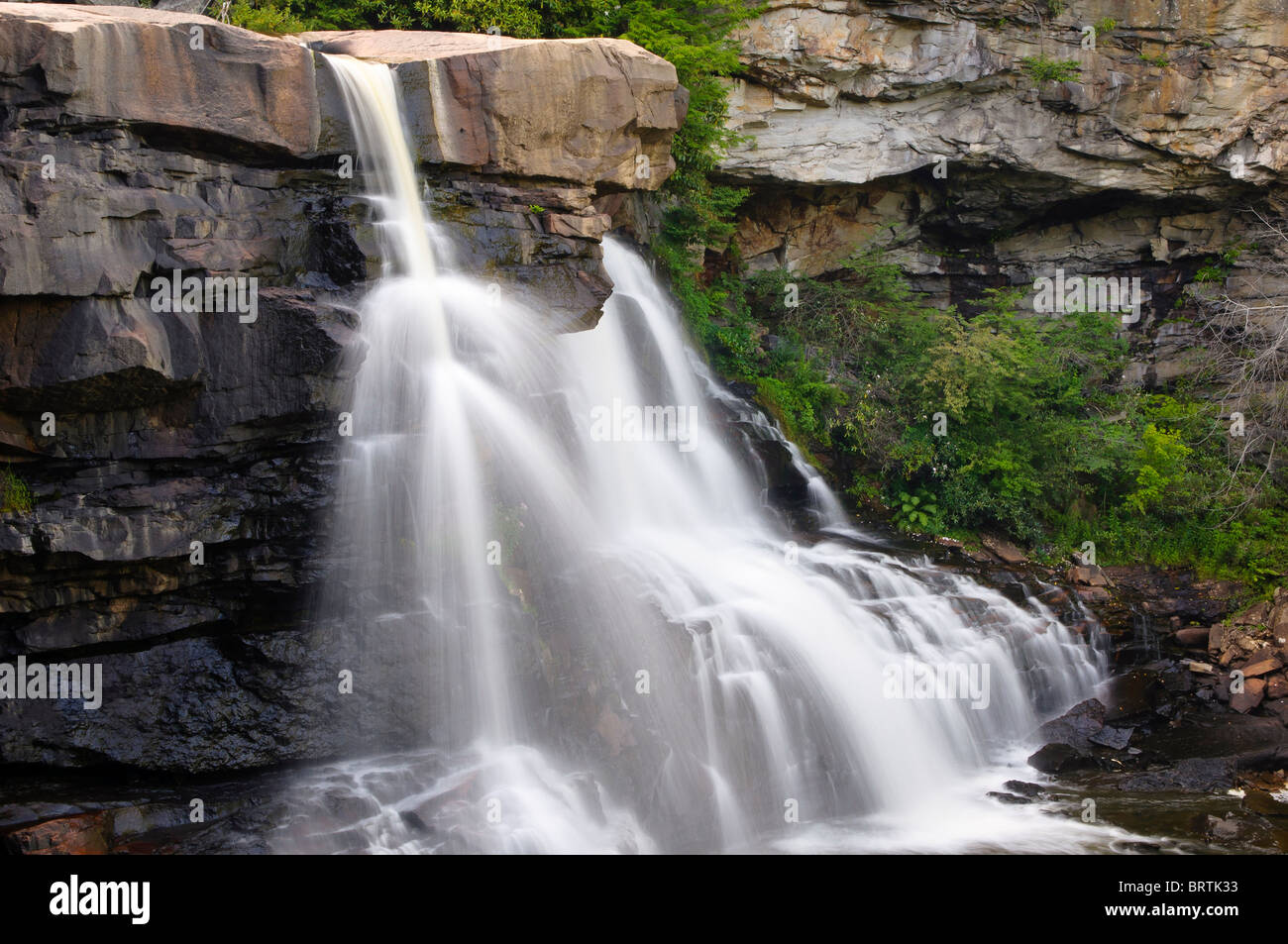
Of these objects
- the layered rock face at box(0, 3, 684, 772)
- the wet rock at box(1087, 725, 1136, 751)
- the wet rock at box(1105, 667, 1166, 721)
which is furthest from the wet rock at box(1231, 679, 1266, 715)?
the layered rock face at box(0, 3, 684, 772)

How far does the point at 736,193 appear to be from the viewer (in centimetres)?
1588

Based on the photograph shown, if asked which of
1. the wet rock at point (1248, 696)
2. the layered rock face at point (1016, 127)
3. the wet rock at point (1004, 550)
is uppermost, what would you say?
the layered rock face at point (1016, 127)

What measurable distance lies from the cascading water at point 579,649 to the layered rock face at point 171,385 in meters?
0.46

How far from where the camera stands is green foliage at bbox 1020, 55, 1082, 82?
16.3 metres

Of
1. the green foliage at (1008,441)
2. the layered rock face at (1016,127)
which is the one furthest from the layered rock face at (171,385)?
the layered rock face at (1016,127)

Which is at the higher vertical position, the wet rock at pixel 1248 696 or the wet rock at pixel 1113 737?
the wet rock at pixel 1248 696

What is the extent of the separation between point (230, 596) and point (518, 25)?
9272mm

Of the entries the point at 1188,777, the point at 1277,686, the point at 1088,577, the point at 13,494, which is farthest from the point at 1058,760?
the point at 13,494

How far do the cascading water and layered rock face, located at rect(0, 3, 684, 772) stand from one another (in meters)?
0.46

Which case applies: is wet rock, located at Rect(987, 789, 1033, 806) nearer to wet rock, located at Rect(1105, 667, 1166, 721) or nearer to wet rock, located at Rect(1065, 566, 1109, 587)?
wet rock, located at Rect(1105, 667, 1166, 721)

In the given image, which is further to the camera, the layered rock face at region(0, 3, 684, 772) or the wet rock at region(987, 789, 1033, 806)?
the wet rock at region(987, 789, 1033, 806)

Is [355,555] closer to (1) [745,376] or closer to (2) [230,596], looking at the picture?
(2) [230,596]

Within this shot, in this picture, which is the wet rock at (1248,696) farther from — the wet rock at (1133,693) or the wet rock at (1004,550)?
the wet rock at (1004,550)

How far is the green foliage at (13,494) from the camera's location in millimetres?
7914
